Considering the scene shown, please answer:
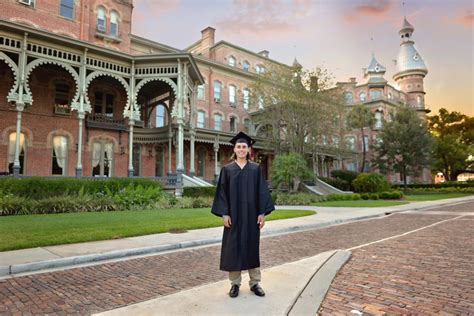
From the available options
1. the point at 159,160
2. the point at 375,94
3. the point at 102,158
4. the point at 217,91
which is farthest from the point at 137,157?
the point at 375,94

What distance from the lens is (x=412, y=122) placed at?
41.9 metres

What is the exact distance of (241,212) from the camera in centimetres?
432

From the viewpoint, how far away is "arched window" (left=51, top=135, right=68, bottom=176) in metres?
22.1

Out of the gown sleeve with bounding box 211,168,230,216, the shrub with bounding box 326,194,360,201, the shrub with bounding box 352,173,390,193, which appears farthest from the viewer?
the shrub with bounding box 352,173,390,193

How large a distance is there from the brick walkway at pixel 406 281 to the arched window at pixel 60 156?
21124mm

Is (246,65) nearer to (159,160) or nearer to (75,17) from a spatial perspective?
(159,160)

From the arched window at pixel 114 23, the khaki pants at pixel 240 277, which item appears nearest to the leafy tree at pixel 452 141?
the arched window at pixel 114 23

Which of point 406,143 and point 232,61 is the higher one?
point 232,61

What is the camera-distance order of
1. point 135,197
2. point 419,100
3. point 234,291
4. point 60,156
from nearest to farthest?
1. point 234,291
2. point 135,197
3. point 60,156
4. point 419,100

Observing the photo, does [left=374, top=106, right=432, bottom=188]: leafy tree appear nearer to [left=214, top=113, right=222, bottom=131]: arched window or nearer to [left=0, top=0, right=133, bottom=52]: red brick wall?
[left=214, top=113, right=222, bottom=131]: arched window

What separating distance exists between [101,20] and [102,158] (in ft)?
37.3

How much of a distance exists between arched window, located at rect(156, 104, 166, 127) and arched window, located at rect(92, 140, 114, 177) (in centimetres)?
614

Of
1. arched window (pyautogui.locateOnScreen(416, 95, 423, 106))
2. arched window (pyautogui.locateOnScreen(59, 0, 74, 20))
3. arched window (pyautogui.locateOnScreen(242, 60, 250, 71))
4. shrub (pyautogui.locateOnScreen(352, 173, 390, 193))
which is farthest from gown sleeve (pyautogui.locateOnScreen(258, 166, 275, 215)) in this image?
arched window (pyautogui.locateOnScreen(416, 95, 423, 106))

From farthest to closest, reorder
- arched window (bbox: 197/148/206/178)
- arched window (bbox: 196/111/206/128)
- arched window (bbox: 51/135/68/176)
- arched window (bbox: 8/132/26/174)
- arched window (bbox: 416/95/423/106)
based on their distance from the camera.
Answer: arched window (bbox: 416/95/423/106)
arched window (bbox: 196/111/206/128)
arched window (bbox: 197/148/206/178)
arched window (bbox: 51/135/68/176)
arched window (bbox: 8/132/26/174)
